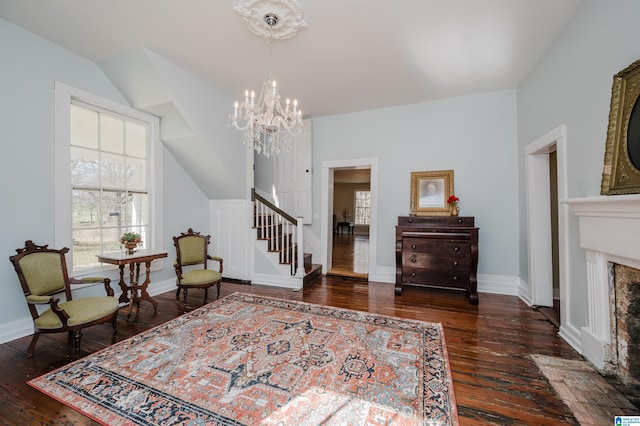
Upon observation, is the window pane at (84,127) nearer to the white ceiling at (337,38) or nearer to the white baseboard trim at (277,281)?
the white ceiling at (337,38)

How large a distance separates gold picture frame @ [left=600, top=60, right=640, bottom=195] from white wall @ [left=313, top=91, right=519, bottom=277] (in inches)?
87.0

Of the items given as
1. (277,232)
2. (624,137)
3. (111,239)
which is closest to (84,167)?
(111,239)

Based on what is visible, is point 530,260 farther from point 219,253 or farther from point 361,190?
point 361,190

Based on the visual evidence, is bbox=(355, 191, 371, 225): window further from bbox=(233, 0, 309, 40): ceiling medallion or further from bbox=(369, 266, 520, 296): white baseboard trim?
bbox=(233, 0, 309, 40): ceiling medallion

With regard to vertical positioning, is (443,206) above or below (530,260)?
above

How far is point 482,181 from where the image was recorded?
13.8 feet

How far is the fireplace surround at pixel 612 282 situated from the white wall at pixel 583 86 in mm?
251

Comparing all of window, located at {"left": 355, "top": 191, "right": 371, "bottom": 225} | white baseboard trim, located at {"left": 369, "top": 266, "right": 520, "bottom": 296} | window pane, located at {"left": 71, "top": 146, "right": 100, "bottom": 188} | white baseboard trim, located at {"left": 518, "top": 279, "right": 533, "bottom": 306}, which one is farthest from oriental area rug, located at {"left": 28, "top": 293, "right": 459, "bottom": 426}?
window, located at {"left": 355, "top": 191, "right": 371, "bottom": 225}

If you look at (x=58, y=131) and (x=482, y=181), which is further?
(x=482, y=181)

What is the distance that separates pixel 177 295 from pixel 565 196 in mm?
4985

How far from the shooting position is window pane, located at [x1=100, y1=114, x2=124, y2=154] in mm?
3471

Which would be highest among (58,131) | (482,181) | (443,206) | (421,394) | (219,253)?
(58,131)

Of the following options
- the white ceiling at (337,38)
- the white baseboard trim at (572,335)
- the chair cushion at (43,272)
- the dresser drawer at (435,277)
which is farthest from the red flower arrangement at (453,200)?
the chair cushion at (43,272)

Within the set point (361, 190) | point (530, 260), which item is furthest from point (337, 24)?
point (361, 190)
